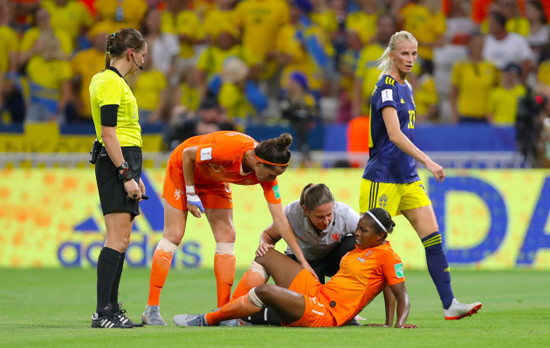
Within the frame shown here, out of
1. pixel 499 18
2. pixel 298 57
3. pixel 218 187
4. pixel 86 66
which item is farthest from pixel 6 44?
pixel 218 187

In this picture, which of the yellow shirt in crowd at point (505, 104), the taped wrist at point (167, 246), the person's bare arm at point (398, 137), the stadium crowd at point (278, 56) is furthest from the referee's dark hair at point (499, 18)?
the taped wrist at point (167, 246)

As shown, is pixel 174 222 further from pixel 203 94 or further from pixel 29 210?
pixel 203 94

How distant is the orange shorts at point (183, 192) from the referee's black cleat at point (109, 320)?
1223 millimetres

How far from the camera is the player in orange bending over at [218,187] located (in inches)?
298

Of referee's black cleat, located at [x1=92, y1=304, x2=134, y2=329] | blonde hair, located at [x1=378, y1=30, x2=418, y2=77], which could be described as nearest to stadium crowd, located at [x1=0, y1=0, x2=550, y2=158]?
blonde hair, located at [x1=378, y1=30, x2=418, y2=77]

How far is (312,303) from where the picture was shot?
7.34 metres

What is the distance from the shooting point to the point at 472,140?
1524 cm

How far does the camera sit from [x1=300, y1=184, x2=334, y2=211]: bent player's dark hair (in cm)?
756

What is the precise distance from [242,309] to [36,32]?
12703 millimetres

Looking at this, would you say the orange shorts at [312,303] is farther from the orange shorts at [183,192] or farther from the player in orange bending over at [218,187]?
the orange shorts at [183,192]

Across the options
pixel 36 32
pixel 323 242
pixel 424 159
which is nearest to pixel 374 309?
pixel 323 242

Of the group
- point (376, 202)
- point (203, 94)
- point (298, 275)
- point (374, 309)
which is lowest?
point (374, 309)

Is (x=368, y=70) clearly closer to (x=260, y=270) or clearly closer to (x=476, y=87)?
(x=476, y=87)

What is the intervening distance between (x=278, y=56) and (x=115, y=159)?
1061 cm
